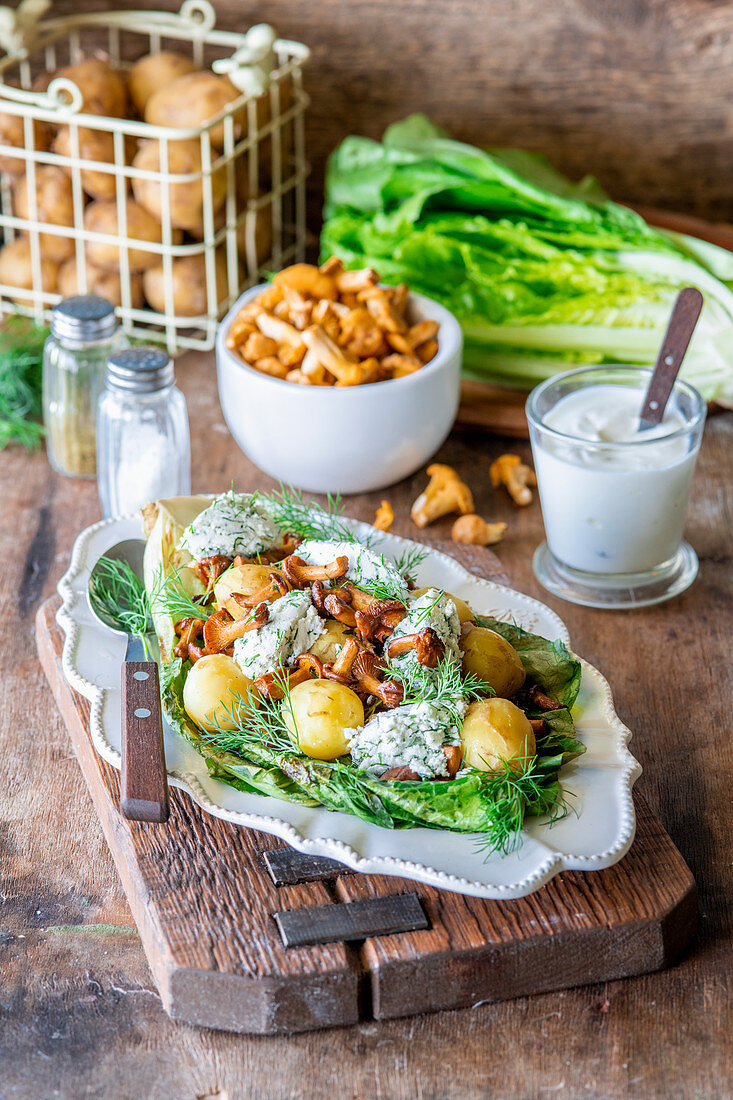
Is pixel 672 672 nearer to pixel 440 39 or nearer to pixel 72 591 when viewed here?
pixel 72 591

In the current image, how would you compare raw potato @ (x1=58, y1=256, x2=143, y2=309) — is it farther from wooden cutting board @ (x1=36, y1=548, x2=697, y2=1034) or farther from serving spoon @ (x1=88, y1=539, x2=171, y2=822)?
wooden cutting board @ (x1=36, y1=548, x2=697, y2=1034)

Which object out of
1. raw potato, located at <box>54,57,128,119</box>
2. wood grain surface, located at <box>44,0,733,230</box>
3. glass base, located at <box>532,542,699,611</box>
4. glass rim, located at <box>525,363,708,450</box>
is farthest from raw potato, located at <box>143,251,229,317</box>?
glass base, located at <box>532,542,699,611</box>

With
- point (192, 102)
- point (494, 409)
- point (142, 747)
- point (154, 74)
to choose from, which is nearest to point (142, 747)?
point (142, 747)

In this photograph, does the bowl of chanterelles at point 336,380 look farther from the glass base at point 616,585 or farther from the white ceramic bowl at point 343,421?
the glass base at point 616,585

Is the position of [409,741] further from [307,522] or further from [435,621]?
[307,522]

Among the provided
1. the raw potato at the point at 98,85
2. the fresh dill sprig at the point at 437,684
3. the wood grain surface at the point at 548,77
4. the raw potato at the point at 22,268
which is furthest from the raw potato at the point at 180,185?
the fresh dill sprig at the point at 437,684

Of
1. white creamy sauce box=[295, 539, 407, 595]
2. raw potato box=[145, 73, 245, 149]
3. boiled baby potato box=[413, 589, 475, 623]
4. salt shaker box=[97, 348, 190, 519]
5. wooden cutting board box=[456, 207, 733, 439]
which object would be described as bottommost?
wooden cutting board box=[456, 207, 733, 439]

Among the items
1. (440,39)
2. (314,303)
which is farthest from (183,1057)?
(440,39)
